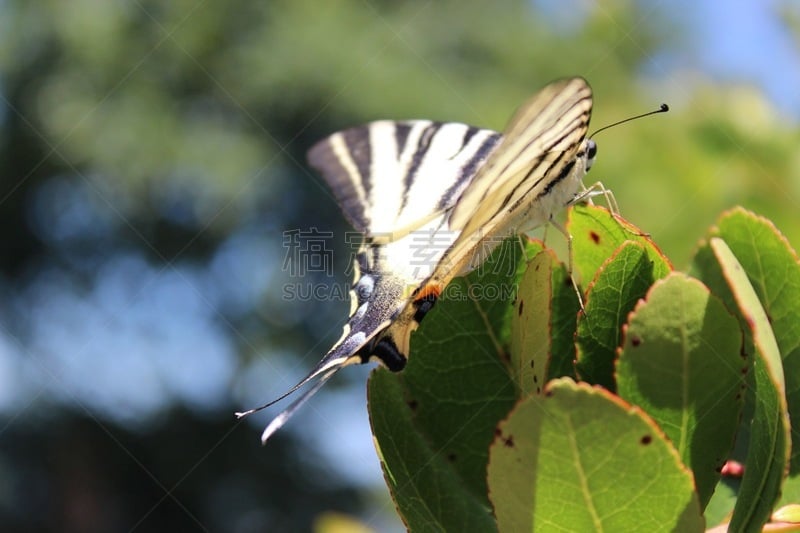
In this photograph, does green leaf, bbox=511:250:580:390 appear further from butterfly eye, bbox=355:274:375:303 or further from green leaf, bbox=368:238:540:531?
butterfly eye, bbox=355:274:375:303

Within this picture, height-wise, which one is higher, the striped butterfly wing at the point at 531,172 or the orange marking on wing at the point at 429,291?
the striped butterfly wing at the point at 531,172

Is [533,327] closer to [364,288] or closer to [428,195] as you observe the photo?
[364,288]

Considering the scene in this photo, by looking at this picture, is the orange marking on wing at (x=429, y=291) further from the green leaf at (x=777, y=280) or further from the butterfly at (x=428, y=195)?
the green leaf at (x=777, y=280)

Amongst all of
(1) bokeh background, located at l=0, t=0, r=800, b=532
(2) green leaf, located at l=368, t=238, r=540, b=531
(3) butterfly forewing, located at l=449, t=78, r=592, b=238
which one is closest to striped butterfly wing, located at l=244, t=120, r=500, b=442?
(3) butterfly forewing, located at l=449, t=78, r=592, b=238

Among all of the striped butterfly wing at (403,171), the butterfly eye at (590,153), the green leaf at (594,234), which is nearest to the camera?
the green leaf at (594,234)

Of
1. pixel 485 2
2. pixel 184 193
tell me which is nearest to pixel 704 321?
pixel 184 193

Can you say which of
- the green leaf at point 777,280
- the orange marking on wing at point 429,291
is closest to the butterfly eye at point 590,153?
the orange marking on wing at point 429,291
